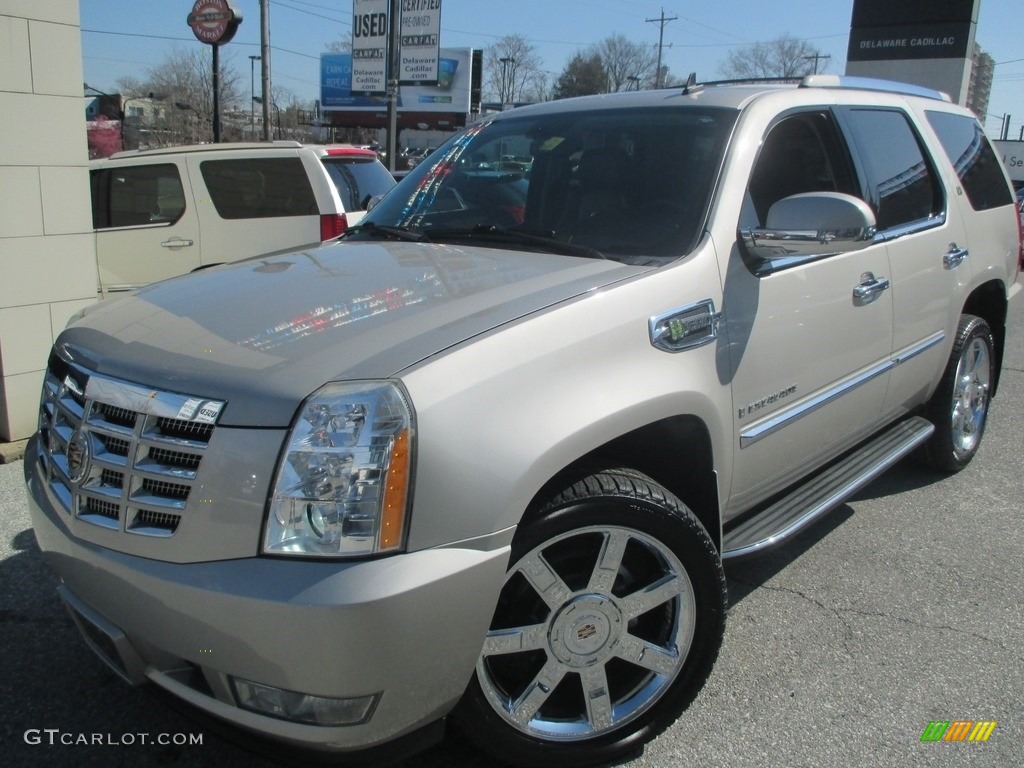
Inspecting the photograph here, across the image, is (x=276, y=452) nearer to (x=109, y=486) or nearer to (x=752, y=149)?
(x=109, y=486)

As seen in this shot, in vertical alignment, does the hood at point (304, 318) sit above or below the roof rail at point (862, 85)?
below

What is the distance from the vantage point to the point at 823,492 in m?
3.46

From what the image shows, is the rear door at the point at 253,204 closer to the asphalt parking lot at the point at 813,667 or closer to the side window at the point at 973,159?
the asphalt parking lot at the point at 813,667

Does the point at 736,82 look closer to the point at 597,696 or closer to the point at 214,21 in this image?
the point at 597,696

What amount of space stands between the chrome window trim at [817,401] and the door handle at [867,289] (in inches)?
11.9

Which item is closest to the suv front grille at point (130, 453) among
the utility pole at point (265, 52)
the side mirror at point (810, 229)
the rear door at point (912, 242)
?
the side mirror at point (810, 229)

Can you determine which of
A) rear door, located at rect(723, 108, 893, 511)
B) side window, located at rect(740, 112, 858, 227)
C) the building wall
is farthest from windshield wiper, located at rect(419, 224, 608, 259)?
the building wall

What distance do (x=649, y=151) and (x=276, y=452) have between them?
1.90 m

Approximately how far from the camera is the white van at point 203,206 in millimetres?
7812

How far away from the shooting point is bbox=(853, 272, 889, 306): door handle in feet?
11.1

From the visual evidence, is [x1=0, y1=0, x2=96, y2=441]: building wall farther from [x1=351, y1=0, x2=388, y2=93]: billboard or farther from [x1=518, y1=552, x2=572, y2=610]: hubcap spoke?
[x1=351, y1=0, x2=388, y2=93]: billboard

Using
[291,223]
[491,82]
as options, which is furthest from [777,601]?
[491,82]

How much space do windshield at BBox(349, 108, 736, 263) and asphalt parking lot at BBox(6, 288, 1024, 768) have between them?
1477 millimetres

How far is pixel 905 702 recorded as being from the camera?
9.38 feet
